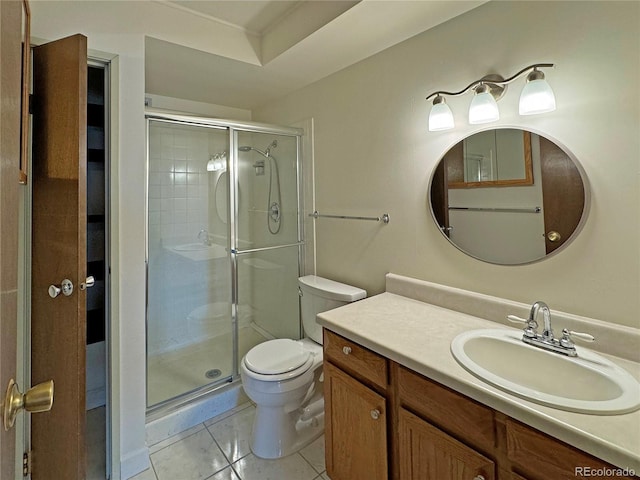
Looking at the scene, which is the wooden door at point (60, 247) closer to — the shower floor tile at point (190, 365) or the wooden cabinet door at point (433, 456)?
the shower floor tile at point (190, 365)

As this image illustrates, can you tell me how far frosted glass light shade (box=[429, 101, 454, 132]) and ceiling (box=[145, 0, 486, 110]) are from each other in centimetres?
42

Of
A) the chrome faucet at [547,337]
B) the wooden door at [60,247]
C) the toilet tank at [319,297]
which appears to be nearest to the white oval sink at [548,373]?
the chrome faucet at [547,337]

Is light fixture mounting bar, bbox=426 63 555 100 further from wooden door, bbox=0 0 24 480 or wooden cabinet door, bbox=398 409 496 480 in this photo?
wooden door, bbox=0 0 24 480

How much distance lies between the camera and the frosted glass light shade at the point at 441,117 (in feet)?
4.85

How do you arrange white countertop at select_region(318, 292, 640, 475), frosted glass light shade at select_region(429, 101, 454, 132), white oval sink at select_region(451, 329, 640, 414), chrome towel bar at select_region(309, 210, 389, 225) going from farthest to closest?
1. chrome towel bar at select_region(309, 210, 389, 225)
2. frosted glass light shade at select_region(429, 101, 454, 132)
3. white oval sink at select_region(451, 329, 640, 414)
4. white countertop at select_region(318, 292, 640, 475)

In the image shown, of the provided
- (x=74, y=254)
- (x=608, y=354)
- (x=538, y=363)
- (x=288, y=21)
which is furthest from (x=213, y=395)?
(x=288, y=21)

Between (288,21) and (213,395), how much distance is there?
2.36 m

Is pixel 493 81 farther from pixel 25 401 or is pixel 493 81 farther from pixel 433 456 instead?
pixel 25 401

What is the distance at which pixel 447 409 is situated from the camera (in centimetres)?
98

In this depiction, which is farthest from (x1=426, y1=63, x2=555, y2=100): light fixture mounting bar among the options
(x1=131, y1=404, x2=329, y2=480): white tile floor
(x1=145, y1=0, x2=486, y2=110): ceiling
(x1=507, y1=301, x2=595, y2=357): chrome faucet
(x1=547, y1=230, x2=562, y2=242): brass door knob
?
(x1=131, y1=404, x2=329, y2=480): white tile floor

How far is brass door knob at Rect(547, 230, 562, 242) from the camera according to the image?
1.22 m

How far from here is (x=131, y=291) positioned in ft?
5.23

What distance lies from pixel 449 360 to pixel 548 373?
370 millimetres

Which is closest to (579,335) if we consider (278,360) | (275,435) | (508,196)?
(508,196)
